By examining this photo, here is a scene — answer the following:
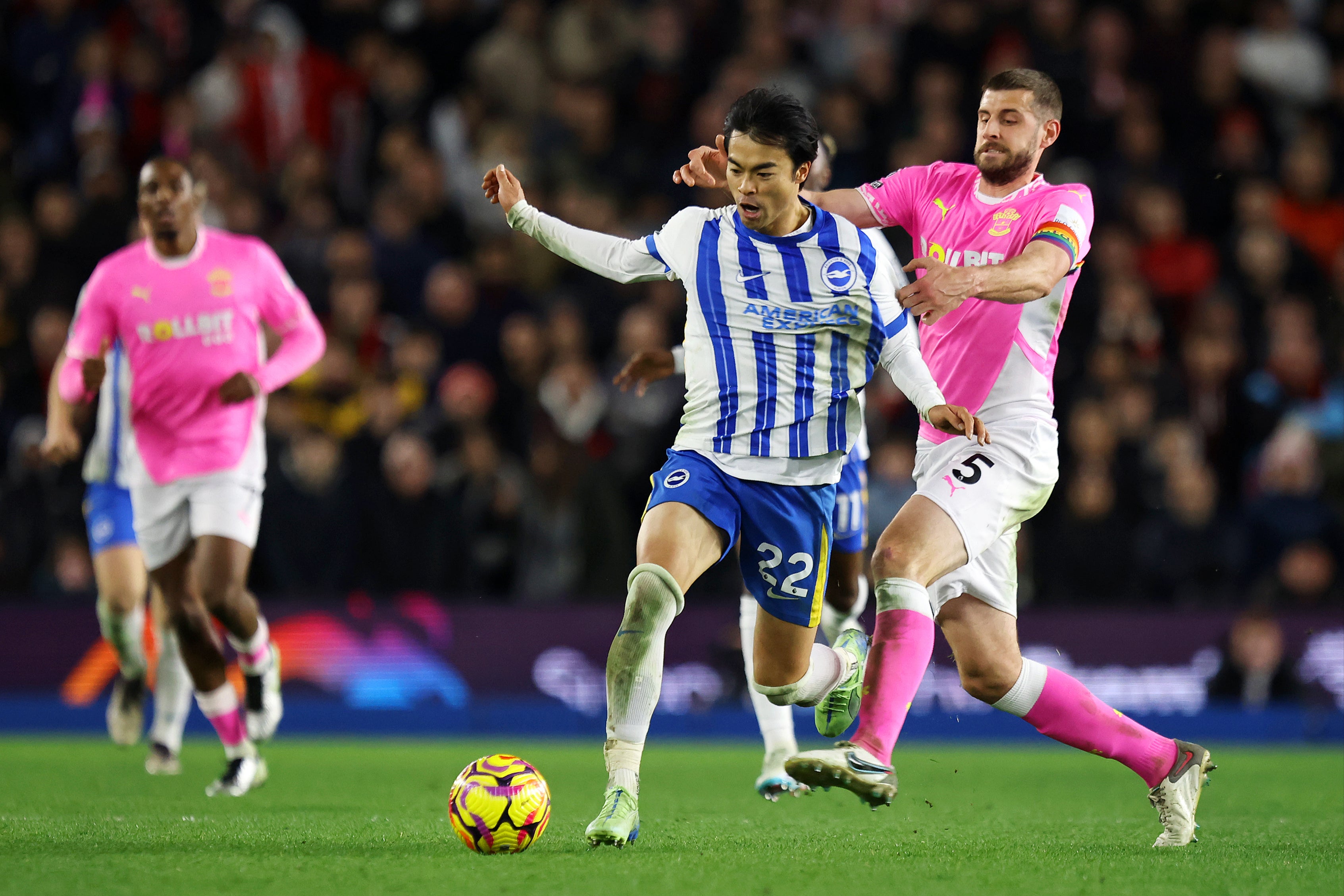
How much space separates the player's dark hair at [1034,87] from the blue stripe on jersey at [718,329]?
1137 millimetres

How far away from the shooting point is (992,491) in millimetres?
5824

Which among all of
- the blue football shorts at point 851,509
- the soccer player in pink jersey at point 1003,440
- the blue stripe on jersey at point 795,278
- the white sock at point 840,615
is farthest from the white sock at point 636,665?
the white sock at point 840,615

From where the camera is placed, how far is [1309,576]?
11797mm

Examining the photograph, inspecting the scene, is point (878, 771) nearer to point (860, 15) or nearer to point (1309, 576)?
point (1309, 576)

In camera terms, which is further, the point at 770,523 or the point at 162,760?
the point at 162,760

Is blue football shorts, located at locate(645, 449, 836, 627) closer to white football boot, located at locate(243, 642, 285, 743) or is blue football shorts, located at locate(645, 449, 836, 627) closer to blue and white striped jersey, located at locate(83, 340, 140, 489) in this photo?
white football boot, located at locate(243, 642, 285, 743)

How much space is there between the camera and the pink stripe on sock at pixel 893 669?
17.4 feet

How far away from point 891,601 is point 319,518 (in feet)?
24.6

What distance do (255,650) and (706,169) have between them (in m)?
3.67

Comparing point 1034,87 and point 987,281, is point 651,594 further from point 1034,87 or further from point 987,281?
point 1034,87

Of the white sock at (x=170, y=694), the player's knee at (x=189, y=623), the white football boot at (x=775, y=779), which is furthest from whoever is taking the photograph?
the white sock at (x=170, y=694)

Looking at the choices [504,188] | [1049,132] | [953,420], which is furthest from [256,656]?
[1049,132]

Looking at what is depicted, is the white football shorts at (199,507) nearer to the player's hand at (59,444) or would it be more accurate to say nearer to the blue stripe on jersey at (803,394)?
the player's hand at (59,444)

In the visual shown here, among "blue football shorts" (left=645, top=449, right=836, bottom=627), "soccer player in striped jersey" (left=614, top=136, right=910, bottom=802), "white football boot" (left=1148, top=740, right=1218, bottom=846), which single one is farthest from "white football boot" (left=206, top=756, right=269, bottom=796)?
"white football boot" (left=1148, top=740, right=1218, bottom=846)
